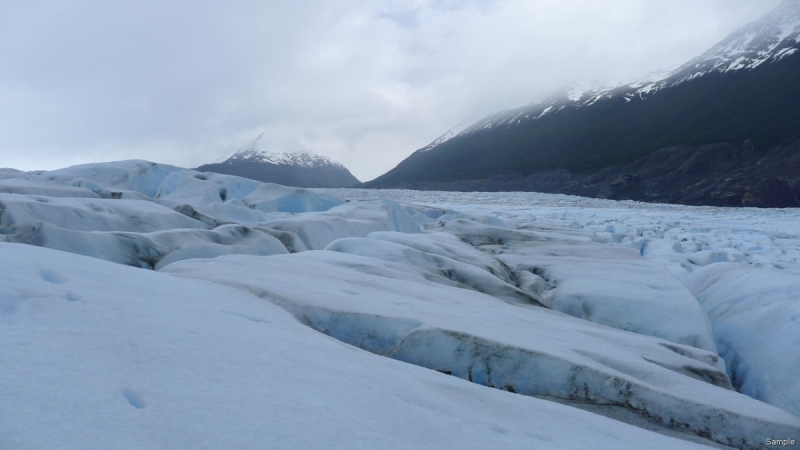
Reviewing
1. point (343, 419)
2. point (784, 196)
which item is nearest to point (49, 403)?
point (343, 419)

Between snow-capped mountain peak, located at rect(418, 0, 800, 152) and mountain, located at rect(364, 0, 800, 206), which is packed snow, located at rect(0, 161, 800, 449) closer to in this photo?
mountain, located at rect(364, 0, 800, 206)

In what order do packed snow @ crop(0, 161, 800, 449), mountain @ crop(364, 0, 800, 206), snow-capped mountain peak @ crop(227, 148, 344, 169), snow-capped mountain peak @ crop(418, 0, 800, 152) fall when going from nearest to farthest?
1. packed snow @ crop(0, 161, 800, 449)
2. mountain @ crop(364, 0, 800, 206)
3. snow-capped mountain peak @ crop(418, 0, 800, 152)
4. snow-capped mountain peak @ crop(227, 148, 344, 169)

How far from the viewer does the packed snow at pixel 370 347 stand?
1.62 m

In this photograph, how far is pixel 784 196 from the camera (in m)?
31.2

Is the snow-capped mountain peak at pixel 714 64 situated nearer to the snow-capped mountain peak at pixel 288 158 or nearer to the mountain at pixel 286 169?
the mountain at pixel 286 169

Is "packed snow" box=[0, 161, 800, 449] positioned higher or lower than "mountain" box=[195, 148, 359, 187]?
lower

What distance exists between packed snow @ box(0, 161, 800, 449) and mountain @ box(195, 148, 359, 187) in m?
80.4

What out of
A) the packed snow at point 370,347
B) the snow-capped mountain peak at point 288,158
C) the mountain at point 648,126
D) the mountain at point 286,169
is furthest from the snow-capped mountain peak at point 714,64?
the packed snow at point 370,347

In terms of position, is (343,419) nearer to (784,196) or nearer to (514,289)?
(514,289)

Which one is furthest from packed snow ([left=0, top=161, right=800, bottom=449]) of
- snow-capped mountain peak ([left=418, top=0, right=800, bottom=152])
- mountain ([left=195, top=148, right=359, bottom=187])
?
mountain ([left=195, top=148, right=359, bottom=187])

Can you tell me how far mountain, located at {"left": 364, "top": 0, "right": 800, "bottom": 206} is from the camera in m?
40.6

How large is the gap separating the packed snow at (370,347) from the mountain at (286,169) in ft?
264

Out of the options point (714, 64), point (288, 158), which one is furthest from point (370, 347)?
point (288, 158)

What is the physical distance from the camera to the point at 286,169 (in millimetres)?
105062
